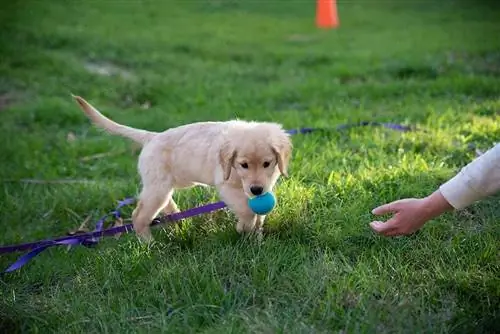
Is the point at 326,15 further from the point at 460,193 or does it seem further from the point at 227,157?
the point at 460,193

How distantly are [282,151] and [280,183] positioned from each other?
2.67 ft

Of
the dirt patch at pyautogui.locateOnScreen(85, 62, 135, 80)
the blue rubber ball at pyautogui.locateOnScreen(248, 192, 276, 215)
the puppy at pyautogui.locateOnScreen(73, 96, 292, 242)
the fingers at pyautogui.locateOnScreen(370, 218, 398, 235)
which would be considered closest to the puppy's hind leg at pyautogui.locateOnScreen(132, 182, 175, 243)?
the puppy at pyautogui.locateOnScreen(73, 96, 292, 242)

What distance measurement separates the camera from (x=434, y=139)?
16.6 feet

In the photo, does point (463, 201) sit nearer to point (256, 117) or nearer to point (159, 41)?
point (256, 117)

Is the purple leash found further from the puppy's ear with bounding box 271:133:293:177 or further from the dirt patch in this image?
the dirt patch

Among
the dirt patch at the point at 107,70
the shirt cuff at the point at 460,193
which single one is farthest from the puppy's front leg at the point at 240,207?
the dirt patch at the point at 107,70

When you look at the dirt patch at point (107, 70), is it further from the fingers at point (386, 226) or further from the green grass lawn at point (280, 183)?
the fingers at point (386, 226)

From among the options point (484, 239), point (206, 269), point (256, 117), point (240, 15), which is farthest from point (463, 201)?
point (240, 15)

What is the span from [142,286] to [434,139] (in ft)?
9.51

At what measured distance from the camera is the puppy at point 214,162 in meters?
3.31

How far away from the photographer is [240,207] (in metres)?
3.45

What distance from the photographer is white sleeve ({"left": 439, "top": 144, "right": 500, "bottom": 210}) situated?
247 cm

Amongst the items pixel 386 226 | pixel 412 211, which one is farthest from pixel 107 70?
pixel 412 211

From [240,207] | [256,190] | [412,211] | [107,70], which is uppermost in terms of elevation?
[412,211]
